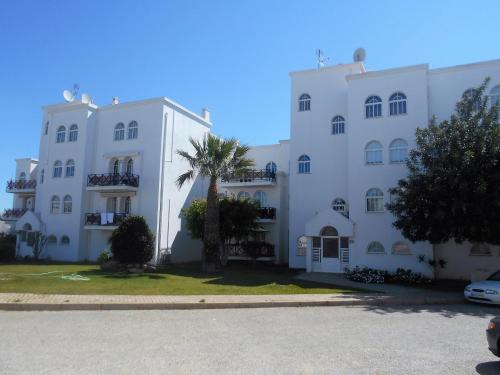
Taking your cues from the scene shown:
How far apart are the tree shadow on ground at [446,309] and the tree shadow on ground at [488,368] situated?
17.5ft

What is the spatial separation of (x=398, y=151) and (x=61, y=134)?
24.3 metres

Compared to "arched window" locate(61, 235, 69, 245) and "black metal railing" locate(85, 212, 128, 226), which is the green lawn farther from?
"arched window" locate(61, 235, 69, 245)

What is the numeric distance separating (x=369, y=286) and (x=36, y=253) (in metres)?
23.7

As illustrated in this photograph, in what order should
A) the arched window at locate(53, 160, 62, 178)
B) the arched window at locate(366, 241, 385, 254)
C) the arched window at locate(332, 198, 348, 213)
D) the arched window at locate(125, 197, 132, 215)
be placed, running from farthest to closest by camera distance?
1. the arched window at locate(53, 160, 62, 178)
2. the arched window at locate(125, 197, 132, 215)
3. the arched window at locate(332, 198, 348, 213)
4. the arched window at locate(366, 241, 385, 254)

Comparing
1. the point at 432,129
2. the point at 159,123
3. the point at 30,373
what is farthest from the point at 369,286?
the point at 159,123

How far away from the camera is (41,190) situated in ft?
110

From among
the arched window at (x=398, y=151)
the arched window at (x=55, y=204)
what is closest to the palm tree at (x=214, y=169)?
the arched window at (x=398, y=151)

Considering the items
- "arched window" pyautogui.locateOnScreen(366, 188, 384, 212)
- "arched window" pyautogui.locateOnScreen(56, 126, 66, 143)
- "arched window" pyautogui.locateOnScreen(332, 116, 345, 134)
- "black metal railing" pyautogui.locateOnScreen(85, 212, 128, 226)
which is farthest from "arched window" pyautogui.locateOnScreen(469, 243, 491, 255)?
"arched window" pyautogui.locateOnScreen(56, 126, 66, 143)

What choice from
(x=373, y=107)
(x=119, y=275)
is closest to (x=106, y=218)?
(x=119, y=275)

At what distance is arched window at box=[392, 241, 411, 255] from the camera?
899 inches

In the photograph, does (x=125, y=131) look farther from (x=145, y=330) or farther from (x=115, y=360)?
(x=115, y=360)

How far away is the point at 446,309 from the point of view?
44.9 ft

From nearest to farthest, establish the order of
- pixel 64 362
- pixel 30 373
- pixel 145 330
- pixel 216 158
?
pixel 30 373
pixel 64 362
pixel 145 330
pixel 216 158

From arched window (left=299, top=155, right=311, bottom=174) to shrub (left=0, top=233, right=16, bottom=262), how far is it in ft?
68.1
